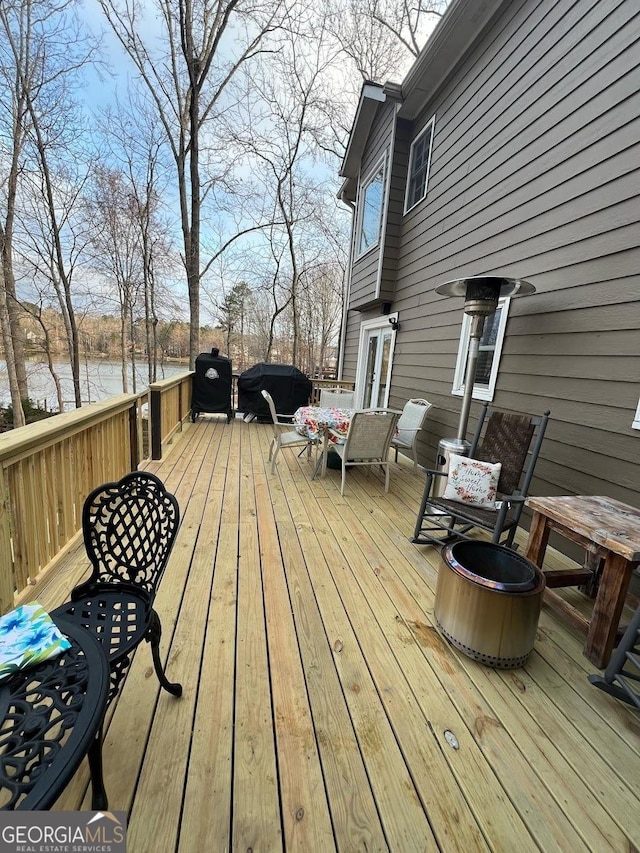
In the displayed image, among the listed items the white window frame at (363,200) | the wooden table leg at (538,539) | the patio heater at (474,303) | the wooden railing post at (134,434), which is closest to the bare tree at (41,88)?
the white window frame at (363,200)

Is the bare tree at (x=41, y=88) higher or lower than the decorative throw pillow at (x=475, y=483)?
higher

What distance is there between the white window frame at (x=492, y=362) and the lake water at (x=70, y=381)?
27.7 ft

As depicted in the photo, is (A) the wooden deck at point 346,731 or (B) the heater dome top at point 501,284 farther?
(B) the heater dome top at point 501,284

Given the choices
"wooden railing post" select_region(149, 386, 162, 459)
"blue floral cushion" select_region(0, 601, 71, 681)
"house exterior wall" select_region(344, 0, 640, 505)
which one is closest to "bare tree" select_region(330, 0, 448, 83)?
"house exterior wall" select_region(344, 0, 640, 505)

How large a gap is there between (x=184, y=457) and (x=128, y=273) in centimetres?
1022

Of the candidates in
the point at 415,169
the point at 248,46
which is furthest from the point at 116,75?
the point at 415,169

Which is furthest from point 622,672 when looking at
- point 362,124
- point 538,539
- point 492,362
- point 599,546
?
point 362,124

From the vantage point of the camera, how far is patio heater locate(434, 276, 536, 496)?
2883 millimetres

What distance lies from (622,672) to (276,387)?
599cm

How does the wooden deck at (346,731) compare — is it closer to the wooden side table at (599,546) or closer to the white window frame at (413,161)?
the wooden side table at (599,546)

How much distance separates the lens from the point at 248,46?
346 inches

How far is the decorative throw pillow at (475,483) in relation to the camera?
8.55 feet

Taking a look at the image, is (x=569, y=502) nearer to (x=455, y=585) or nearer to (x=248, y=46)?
(x=455, y=585)

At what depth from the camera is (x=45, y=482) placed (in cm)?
200
